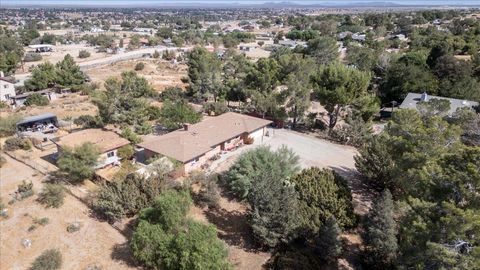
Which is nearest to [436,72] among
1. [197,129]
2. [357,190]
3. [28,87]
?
[357,190]

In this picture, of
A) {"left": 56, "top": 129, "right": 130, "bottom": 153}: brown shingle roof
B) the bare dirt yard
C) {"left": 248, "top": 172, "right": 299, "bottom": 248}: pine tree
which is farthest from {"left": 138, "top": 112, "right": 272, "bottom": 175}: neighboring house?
{"left": 248, "top": 172, "right": 299, "bottom": 248}: pine tree

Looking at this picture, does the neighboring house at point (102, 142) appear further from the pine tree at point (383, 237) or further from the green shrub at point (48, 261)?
the pine tree at point (383, 237)

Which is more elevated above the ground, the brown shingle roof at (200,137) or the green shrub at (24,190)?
the brown shingle roof at (200,137)

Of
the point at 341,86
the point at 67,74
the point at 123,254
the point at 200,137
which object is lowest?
the point at 123,254

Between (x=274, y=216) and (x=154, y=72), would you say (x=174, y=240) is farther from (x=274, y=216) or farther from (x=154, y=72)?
(x=154, y=72)

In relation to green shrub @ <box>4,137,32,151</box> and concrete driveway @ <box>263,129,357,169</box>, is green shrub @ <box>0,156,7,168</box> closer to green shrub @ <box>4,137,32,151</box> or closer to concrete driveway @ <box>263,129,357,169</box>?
green shrub @ <box>4,137,32,151</box>

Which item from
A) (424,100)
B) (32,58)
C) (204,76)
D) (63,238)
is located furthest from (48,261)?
(32,58)

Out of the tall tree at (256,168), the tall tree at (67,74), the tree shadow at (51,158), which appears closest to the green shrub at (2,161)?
the tree shadow at (51,158)
